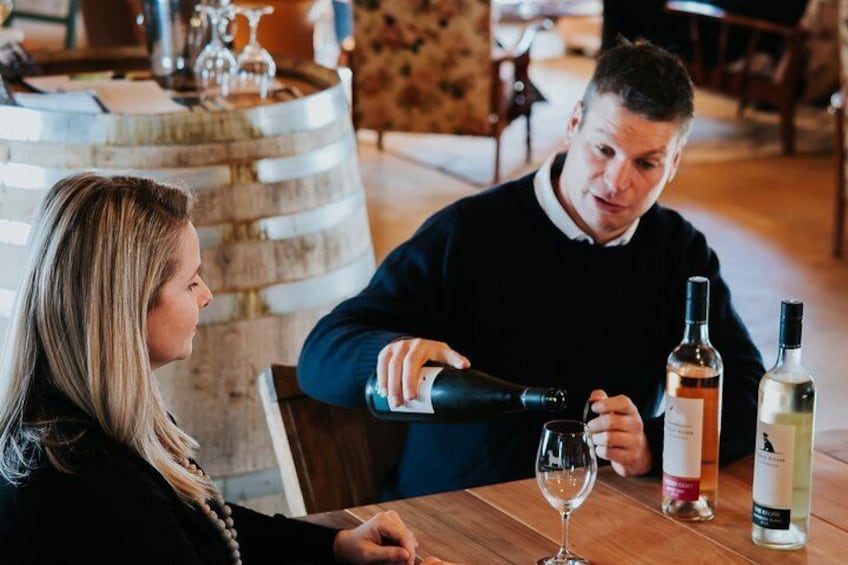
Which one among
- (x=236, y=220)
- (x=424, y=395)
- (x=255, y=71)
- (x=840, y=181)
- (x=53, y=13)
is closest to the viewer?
(x=424, y=395)

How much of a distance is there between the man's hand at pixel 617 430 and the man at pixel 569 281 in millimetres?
301

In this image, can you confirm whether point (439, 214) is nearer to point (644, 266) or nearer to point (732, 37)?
point (644, 266)

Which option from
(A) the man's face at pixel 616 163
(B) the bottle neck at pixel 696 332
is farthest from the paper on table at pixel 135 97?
(B) the bottle neck at pixel 696 332

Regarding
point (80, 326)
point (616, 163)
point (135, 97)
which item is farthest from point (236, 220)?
point (80, 326)

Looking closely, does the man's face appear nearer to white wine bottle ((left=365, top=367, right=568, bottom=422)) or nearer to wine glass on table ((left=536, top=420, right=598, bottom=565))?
white wine bottle ((left=365, top=367, right=568, bottom=422))

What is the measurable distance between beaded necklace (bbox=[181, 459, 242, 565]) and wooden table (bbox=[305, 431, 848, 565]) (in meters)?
0.17

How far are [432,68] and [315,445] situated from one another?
4.35 metres

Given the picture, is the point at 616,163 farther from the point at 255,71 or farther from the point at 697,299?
the point at 255,71

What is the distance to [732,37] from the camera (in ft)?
25.7

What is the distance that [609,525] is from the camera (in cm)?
180

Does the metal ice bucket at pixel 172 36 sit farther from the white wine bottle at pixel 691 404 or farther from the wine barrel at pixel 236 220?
the white wine bottle at pixel 691 404

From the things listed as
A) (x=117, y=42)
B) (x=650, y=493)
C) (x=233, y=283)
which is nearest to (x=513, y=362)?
(x=650, y=493)

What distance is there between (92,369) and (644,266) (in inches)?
44.2

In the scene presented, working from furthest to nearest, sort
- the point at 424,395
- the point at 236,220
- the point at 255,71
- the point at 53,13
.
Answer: the point at 53,13, the point at 255,71, the point at 236,220, the point at 424,395
